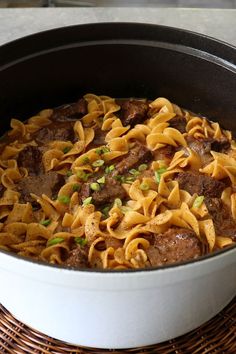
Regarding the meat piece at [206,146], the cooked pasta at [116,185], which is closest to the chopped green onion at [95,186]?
the cooked pasta at [116,185]

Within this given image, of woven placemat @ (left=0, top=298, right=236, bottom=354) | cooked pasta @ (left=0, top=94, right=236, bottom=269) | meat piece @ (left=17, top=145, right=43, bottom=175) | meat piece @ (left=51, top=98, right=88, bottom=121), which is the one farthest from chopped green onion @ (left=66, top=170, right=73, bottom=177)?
woven placemat @ (left=0, top=298, right=236, bottom=354)

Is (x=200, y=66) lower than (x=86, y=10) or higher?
lower

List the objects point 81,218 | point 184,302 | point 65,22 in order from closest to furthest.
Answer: point 184,302
point 81,218
point 65,22

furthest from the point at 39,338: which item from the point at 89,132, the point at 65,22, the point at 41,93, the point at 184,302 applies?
the point at 65,22

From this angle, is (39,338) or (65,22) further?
(65,22)

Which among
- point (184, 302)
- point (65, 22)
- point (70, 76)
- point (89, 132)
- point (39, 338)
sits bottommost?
point (39, 338)

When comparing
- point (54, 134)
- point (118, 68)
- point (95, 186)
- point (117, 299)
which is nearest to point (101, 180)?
point (95, 186)

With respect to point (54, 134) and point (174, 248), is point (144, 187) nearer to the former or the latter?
point (174, 248)

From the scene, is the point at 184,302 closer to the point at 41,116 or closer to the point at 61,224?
the point at 61,224

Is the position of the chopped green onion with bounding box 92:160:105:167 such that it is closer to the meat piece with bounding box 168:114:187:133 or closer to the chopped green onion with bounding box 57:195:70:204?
the chopped green onion with bounding box 57:195:70:204
